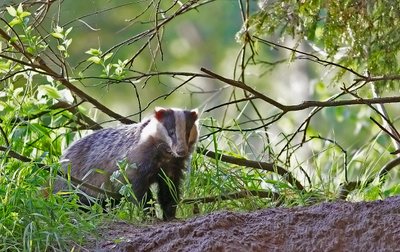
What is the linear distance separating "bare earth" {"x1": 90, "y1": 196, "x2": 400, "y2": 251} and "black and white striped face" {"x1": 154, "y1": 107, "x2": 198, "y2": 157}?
71.8 inches

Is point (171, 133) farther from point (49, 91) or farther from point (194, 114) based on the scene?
point (49, 91)

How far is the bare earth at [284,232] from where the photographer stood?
13.8ft

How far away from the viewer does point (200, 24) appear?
2578 cm

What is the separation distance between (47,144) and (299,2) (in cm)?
189

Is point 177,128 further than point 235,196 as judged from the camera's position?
Yes

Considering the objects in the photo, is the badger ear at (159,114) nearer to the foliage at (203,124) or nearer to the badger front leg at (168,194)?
the foliage at (203,124)

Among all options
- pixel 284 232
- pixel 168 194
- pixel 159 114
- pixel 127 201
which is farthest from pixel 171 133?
pixel 284 232

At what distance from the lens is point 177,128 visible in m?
6.41

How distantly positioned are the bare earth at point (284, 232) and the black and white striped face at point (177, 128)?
182cm

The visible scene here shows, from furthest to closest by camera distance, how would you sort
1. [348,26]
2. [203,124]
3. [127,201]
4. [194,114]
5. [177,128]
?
[194,114], [177,128], [203,124], [348,26], [127,201]

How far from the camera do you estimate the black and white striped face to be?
20.8 ft

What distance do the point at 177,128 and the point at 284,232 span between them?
222cm

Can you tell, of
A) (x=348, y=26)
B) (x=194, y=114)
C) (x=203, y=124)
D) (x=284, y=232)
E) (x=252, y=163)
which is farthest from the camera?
(x=194, y=114)

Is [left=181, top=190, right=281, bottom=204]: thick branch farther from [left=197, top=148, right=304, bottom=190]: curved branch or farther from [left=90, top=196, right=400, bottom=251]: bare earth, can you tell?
[left=90, top=196, right=400, bottom=251]: bare earth
